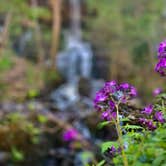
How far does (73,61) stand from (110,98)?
16958 millimetres

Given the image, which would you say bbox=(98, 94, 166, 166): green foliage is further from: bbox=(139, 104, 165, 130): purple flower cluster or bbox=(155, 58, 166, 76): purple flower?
bbox=(155, 58, 166, 76): purple flower

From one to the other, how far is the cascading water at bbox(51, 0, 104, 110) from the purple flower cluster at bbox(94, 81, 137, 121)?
11.1m

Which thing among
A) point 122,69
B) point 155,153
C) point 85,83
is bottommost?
point 155,153

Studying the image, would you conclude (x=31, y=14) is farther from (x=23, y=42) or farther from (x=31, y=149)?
(x=23, y=42)

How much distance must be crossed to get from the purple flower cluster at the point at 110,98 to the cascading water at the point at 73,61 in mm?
11139

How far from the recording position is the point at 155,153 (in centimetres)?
126

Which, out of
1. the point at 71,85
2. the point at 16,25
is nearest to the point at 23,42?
the point at 71,85

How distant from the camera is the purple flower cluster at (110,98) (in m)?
1.66

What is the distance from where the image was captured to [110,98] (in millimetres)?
1664

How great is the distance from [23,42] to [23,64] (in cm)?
331

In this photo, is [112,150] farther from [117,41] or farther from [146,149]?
[117,41]

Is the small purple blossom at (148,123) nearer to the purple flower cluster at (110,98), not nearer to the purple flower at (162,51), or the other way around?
the purple flower cluster at (110,98)

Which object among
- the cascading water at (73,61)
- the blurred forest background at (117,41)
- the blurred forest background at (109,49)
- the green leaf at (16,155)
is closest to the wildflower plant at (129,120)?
the green leaf at (16,155)

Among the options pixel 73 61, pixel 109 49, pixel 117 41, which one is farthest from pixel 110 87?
pixel 73 61
